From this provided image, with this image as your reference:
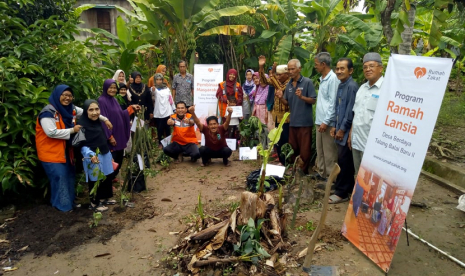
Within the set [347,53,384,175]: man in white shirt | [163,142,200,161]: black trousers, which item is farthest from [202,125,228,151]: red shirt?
[347,53,384,175]: man in white shirt

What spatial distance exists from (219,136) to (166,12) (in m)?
3.76

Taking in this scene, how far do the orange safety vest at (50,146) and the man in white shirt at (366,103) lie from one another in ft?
11.7

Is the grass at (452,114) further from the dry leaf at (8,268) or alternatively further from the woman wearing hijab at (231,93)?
the dry leaf at (8,268)

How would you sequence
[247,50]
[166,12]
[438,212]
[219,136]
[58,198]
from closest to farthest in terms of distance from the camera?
[438,212] < [58,198] < [219,136] < [166,12] < [247,50]

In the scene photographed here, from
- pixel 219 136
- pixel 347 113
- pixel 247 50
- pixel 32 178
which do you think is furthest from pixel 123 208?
→ pixel 247 50

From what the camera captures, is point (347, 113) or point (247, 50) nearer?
point (347, 113)

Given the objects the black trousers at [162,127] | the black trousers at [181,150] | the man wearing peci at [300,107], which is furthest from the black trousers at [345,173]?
the black trousers at [162,127]

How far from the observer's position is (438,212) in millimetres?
3975

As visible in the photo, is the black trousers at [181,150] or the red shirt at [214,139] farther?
the black trousers at [181,150]

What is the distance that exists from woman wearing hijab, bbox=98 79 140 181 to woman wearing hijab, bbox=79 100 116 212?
9.7 inches

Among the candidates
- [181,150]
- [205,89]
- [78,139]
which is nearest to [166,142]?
[181,150]

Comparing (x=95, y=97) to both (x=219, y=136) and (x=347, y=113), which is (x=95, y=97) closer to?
(x=219, y=136)

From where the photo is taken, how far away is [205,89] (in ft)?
24.3

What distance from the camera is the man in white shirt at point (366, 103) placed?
358cm
